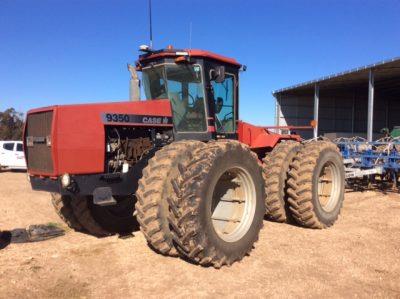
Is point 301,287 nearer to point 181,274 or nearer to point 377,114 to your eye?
point 181,274

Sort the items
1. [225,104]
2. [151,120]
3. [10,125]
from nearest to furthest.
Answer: [151,120] → [225,104] → [10,125]

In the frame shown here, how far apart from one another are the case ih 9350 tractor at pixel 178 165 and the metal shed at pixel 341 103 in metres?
19.9

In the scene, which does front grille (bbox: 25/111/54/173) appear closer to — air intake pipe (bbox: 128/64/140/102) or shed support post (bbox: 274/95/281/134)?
air intake pipe (bbox: 128/64/140/102)

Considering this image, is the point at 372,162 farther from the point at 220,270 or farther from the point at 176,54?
the point at 220,270

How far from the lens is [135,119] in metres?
5.51

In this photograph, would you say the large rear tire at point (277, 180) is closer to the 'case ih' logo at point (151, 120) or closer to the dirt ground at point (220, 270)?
the dirt ground at point (220, 270)

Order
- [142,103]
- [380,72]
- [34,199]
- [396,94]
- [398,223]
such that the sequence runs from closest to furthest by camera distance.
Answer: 1. [142,103]
2. [398,223]
3. [34,199]
4. [380,72]
5. [396,94]

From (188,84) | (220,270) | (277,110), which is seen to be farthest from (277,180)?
(277,110)

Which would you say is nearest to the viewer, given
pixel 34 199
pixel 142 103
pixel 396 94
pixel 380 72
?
pixel 142 103

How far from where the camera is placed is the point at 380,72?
25312mm

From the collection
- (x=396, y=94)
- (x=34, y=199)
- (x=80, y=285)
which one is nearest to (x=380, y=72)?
(x=396, y=94)

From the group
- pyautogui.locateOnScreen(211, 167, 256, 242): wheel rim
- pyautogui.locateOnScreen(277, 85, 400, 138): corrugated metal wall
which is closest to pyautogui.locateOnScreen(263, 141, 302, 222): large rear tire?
pyautogui.locateOnScreen(211, 167, 256, 242): wheel rim

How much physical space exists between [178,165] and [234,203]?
4.24 ft

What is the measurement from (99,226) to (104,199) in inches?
65.3
